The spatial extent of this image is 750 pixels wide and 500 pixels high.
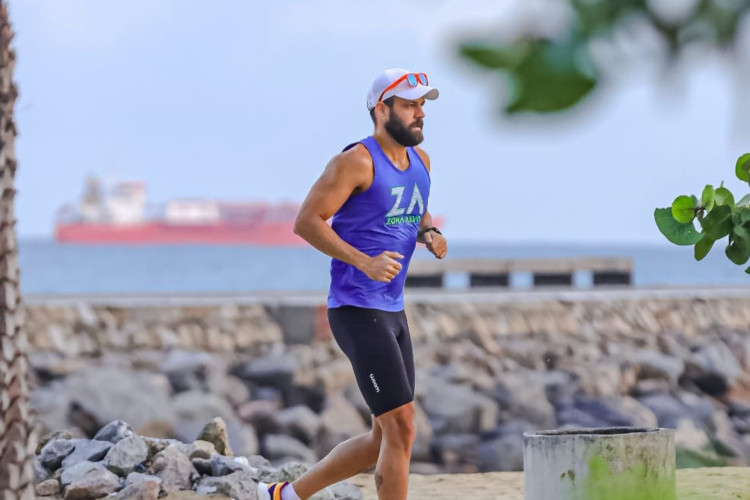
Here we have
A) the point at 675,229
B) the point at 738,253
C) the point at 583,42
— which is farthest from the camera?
the point at 738,253

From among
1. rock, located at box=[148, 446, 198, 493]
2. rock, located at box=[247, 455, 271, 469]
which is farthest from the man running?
rock, located at box=[247, 455, 271, 469]

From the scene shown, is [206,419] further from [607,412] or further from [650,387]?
[650,387]

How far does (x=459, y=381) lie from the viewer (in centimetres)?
983

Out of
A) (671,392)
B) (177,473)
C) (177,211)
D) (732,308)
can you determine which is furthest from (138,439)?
(177,211)

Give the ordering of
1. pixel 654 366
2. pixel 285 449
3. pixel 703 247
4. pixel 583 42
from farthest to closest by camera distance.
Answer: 1. pixel 654 366
2. pixel 285 449
3. pixel 703 247
4. pixel 583 42

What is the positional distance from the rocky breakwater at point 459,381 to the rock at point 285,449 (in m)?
0.01

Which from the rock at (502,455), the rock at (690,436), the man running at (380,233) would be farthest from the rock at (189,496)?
the rock at (690,436)

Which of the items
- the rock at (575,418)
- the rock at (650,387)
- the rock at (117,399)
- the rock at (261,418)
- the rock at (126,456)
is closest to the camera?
the rock at (126,456)

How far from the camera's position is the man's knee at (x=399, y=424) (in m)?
4.63

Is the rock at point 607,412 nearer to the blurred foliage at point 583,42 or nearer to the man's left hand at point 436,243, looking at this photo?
the man's left hand at point 436,243

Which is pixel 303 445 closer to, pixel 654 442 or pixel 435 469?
pixel 435 469

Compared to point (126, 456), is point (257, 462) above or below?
below

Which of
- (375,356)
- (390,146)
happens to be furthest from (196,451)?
(390,146)

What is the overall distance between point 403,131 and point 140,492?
2.74 metres
